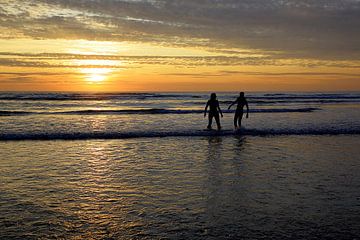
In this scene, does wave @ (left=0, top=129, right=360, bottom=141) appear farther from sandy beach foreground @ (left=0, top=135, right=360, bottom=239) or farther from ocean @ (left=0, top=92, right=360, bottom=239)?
→ sandy beach foreground @ (left=0, top=135, right=360, bottom=239)

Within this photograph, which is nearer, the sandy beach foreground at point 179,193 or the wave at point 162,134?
the sandy beach foreground at point 179,193

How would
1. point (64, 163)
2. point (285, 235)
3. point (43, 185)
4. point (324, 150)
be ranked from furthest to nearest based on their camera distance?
point (324, 150), point (64, 163), point (43, 185), point (285, 235)

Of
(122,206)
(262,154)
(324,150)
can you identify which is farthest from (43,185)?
(324,150)

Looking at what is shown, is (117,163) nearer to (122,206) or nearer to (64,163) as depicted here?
(64,163)

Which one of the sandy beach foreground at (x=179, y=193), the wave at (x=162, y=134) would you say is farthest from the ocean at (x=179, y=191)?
the wave at (x=162, y=134)

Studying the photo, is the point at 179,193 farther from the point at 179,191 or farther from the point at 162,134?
the point at 162,134

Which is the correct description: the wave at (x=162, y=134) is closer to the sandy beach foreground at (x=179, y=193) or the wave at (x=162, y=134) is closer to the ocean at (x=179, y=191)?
the ocean at (x=179, y=191)

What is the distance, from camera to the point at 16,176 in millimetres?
8234

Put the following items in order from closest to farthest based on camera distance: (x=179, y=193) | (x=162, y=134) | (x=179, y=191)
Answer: (x=179, y=193) < (x=179, y=191) < (x=162, y=134)

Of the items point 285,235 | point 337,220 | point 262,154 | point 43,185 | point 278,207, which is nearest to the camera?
point 285,235

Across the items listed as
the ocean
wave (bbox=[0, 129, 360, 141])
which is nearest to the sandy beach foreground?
the ocean

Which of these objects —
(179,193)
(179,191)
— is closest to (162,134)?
(179,191)

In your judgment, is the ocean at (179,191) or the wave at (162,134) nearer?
the ocean at (179,191)

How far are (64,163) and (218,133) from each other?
9277 mm
